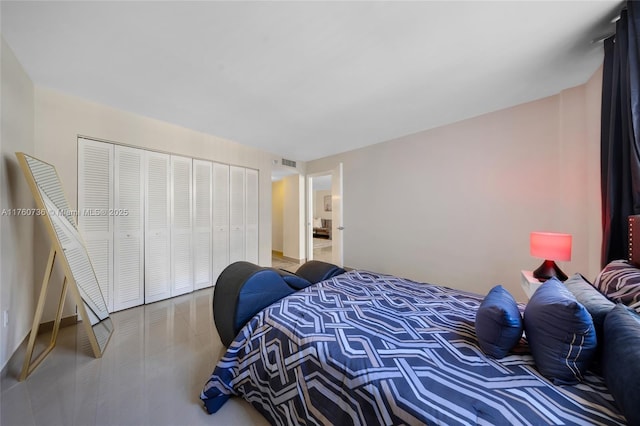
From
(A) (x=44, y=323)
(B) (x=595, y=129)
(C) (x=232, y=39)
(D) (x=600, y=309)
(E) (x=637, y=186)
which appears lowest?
(A) (x=44, y=323)

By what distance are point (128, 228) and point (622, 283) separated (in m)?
4.34

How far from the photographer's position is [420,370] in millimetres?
910

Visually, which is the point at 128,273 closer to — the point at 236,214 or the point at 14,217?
the point at 14,217

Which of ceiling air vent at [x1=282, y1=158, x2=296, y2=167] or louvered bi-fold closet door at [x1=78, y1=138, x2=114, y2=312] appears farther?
ceiling air vent at [x1=282, y1=158, x2=296, y2=167]

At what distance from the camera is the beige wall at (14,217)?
1.59 meters

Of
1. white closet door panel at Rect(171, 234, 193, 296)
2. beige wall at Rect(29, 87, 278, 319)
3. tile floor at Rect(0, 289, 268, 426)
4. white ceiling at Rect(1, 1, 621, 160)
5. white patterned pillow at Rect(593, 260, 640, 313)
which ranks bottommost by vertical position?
tile floor at Rect(0, 289, 268, 426)

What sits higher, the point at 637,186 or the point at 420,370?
the point at 637,186

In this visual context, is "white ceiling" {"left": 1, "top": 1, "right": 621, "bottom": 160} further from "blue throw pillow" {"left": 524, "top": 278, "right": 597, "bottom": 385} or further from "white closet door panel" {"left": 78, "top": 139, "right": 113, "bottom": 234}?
"blue throw pillow" {"left": 524, "top": 278, "right": 597, "bottom": 385}

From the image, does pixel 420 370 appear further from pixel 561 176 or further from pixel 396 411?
pixel 561 176

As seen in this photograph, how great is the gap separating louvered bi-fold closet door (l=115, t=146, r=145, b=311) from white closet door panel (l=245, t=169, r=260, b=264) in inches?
60.2

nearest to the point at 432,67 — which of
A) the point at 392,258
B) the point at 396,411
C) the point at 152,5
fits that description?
the point at 152,5

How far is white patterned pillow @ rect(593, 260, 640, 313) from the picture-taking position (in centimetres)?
105

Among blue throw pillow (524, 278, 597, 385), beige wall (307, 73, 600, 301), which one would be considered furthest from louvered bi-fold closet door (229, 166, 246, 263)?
blue throw pillow (524, 278, 597, 385)

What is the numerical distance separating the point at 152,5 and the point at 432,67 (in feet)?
6.89
